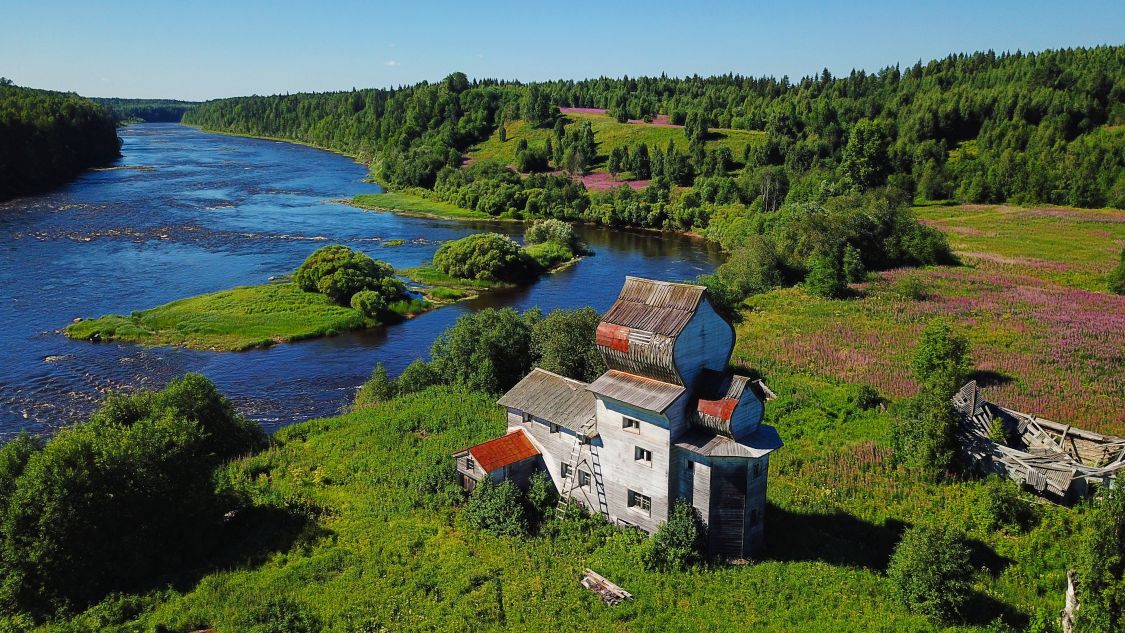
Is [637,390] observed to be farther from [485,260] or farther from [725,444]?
[485,260]

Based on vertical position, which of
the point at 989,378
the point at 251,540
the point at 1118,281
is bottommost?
the point at 251,540

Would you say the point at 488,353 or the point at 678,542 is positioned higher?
the point at 488,353

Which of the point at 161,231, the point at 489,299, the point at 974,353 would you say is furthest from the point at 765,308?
the point at 161,231

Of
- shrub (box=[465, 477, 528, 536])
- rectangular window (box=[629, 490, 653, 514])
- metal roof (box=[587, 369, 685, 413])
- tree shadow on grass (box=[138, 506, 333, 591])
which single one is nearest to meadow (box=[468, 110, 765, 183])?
shrub (box=[465, 477, 528, 536])

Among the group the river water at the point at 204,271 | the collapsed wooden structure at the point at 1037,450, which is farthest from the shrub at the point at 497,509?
the river water at the point at 204,271

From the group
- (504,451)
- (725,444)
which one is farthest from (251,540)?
(725,444)

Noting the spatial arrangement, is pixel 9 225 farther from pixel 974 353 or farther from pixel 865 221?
pixel 974 353
